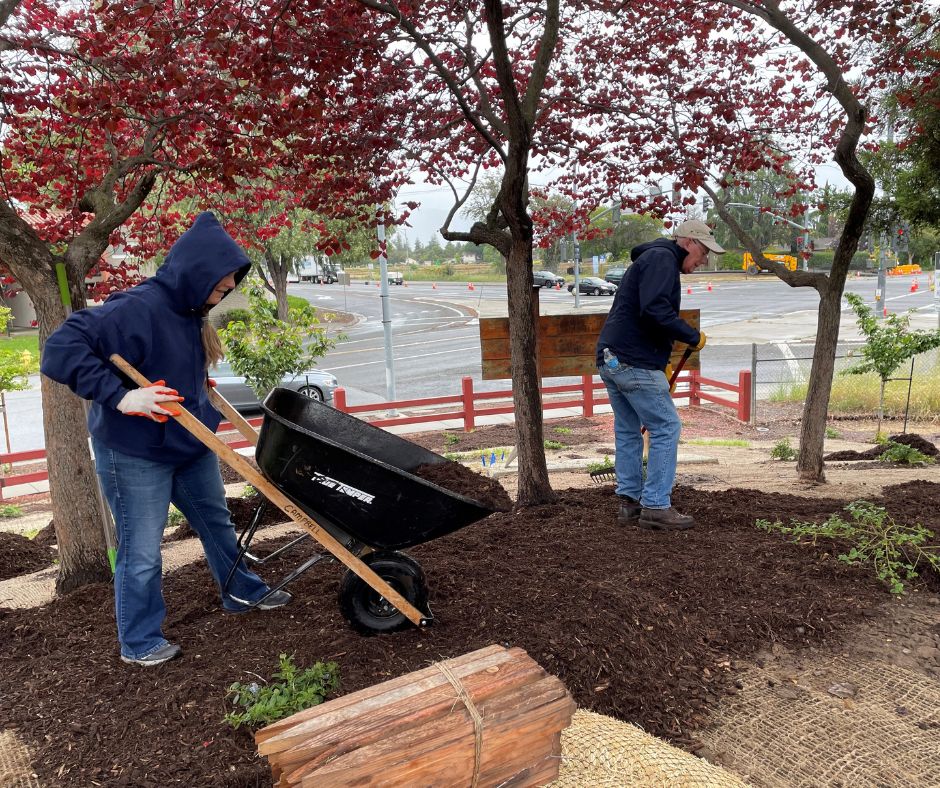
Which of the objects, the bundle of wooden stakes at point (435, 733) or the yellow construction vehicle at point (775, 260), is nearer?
the bundle of wooden stakes at point (435, 733)

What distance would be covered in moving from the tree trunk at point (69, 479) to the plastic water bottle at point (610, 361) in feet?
9.94

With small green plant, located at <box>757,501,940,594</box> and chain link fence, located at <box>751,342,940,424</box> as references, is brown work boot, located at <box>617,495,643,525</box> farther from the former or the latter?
chain link fence, located at <box>751,342,940,424</box>

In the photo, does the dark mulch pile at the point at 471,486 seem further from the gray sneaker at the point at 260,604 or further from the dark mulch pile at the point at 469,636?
the gray sneaker at the point at 260,604

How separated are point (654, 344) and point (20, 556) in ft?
15.5

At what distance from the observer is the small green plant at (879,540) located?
3.76m

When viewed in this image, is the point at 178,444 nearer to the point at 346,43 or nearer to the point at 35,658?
the point at 35,658

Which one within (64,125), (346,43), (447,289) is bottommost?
(447,289)

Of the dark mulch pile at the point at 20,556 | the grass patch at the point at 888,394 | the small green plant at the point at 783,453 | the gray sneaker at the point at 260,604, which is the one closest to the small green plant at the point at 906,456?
the small green plant at the point at 783,453

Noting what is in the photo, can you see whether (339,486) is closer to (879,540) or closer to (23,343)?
(879,540)

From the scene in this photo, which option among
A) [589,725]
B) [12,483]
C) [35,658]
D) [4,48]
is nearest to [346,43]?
[4,48]

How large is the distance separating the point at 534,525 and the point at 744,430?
316 inches

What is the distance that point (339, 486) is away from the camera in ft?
9.57

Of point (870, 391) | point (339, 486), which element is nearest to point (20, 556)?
point (339, 486)

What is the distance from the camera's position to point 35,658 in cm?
332
